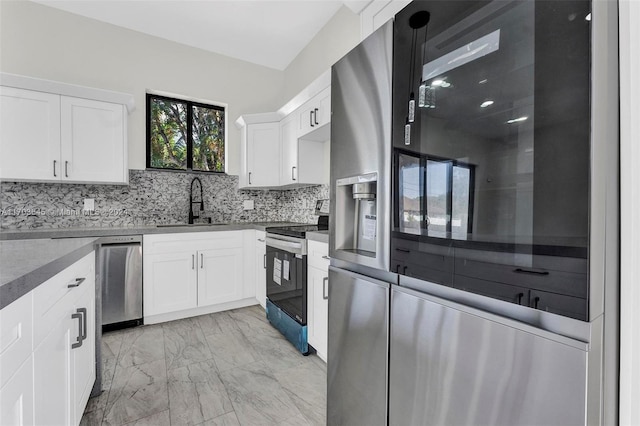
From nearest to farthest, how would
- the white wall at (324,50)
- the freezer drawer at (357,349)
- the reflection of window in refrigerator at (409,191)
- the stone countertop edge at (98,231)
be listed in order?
the reflection of window in refrigerator at (409,191), the freezer drawer at (357,349), the stone countertop edge at (98,231), the white wall at (324,50)

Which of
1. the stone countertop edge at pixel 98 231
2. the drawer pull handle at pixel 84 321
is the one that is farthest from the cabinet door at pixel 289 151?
the drawer pull handle at pixel 84 321

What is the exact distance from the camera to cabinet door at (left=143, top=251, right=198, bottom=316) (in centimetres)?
263

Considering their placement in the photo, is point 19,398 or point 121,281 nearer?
point 19,398

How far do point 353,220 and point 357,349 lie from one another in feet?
1.86

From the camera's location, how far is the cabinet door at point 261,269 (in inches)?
114

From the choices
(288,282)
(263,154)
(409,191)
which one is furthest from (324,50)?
(409,191)

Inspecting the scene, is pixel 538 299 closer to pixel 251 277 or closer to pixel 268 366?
pixel 268 366

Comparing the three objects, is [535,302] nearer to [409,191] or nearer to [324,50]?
[409,191]

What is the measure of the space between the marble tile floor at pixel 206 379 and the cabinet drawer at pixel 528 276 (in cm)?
124

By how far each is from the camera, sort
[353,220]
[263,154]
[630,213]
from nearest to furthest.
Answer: [630,213] → [353,220] → [263,154]

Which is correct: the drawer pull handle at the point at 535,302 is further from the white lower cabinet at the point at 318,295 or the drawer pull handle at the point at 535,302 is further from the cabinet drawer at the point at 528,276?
the white lower cabinet at the point at 318,295

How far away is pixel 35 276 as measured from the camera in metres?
0.77

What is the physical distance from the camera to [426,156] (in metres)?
0.90

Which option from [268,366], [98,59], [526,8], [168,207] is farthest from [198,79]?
[526,8]
